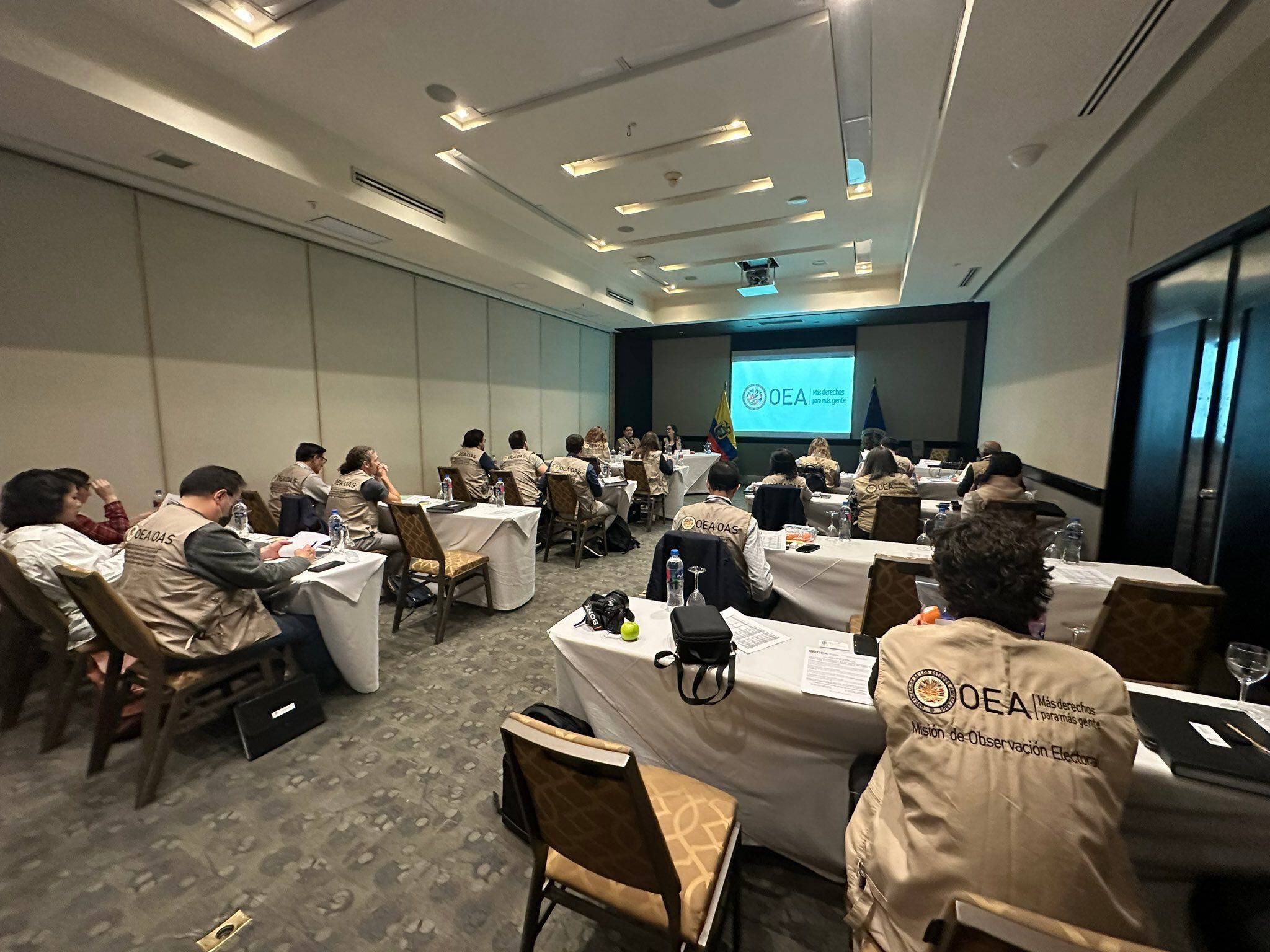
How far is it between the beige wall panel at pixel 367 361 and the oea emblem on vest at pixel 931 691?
236 inches

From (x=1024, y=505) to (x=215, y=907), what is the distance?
4509 millimetres

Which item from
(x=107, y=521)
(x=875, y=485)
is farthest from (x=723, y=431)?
(x=107, y=521)

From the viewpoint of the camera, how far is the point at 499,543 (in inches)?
151

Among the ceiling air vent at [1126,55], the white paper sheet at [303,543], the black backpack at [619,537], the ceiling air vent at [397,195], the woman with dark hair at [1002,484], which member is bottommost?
the black backpack at [619,537]

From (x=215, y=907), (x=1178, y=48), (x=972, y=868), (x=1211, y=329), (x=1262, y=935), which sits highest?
(x=1178, y=48)

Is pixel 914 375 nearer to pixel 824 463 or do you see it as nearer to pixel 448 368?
pixel 824 463

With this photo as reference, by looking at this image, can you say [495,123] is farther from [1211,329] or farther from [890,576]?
[1211,329]

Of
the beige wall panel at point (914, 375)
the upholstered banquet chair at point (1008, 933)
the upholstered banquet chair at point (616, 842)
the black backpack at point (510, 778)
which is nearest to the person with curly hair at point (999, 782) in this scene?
the upholstered banquet chair at point (1008, 933)

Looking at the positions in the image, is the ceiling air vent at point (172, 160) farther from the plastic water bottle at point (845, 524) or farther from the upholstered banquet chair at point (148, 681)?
the plastic water bottle at point (845, 524)

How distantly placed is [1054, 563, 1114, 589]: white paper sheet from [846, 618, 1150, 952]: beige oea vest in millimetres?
1797

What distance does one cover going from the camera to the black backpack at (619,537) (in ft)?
18.6

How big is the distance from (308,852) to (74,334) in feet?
13.7

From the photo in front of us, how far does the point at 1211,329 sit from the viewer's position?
2.72 m

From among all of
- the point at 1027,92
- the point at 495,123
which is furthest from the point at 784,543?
the point at 495,123
